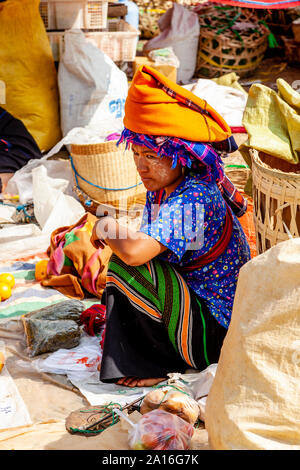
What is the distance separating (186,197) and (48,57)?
3175mm

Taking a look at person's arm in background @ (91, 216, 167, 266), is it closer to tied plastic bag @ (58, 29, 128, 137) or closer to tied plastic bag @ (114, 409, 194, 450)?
tied plastic bag @ (114, 409, 194, 450)

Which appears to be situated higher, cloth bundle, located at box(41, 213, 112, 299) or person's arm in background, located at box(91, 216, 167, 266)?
person's arm in background, located at box(91, 216, 167, 266)

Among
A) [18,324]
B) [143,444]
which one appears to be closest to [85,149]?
[18,324]

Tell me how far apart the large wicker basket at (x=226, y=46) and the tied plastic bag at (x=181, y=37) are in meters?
0.14

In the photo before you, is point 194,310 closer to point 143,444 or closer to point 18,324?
point 143,444

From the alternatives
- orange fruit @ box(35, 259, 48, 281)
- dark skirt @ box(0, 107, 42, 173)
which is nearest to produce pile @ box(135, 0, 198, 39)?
dark skirt @ box(0, 107, 42, 173)

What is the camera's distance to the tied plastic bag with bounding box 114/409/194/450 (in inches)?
63.1

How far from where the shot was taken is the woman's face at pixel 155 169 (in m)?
2.27

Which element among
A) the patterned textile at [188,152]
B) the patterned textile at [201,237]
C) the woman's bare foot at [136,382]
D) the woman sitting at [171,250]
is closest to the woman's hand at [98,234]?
the woman sitting at [171,250]

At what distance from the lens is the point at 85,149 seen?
3926mm

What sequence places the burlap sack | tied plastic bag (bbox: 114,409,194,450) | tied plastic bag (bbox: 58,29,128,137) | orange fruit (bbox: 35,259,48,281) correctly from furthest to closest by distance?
tied plastic bag (bbox: 58,29,128,137) → orange fruit (bbox: 35,259,48,281) → tied plastic bag (bbox: 114,409,194,450) → the burlap sack

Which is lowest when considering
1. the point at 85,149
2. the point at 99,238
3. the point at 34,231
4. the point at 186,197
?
the point at 34,231

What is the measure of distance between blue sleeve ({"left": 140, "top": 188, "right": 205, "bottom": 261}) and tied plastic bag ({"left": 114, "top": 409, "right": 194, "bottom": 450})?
68 centimetres

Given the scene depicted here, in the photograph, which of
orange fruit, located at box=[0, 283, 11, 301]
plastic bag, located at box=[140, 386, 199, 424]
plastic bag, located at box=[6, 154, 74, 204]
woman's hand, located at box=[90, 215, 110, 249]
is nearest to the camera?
plastic bag, located at box=[140, 386, 199, 424]
